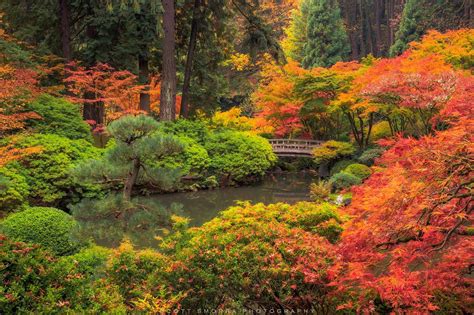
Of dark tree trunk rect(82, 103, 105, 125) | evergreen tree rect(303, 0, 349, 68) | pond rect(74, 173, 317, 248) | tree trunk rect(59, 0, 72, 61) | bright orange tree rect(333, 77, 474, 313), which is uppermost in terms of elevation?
evergreen tree rect(303, 0, 349, 68)

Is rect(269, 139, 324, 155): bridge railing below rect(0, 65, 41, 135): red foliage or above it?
below

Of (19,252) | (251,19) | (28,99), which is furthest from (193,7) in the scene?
(19,252)

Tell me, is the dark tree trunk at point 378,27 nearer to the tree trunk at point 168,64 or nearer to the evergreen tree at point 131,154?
the tree trunk at point 168,64

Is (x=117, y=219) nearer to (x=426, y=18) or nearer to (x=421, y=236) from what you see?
(x=421, y=236)

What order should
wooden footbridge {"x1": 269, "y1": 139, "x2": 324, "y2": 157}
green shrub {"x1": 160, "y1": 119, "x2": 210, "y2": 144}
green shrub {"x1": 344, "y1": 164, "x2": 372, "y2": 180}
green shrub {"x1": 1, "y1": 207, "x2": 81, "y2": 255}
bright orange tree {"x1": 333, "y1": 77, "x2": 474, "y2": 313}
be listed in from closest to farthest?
1. bright orange tree {"x1": 333, "y1": 77, "x2": 474, "y2": 313}
2. green shrub {"x1": 1, "y1": 207, "x2": 81, "y2": 255}
3. green shrub {"x1": 344, "y1": 164, "x2": 372, "y2": 180}
4. green shrub {"x1": 160, "y1": 119, "x2": 210, "y2": 144}
5. wooden footbridge {"x1": 269, "y1": 139, "x2": 324, "y2": 157}

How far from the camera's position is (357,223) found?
552 centimetres

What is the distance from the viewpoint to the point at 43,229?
23.5 feet

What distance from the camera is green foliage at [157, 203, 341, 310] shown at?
493 cm

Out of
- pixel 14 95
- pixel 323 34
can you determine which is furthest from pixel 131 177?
pixel 323 34

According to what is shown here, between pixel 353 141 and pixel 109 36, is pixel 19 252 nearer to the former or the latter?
pixel 109 36

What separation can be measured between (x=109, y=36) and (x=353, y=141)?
12552 millimetres

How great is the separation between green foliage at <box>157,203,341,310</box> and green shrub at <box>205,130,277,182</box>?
12.3 m

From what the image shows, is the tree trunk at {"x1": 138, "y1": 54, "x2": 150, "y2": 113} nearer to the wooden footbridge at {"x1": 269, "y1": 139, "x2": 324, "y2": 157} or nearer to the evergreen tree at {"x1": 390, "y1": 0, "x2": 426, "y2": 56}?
the wooden footbridge at {"x1": 269, "y1": 139, "x2": 324, "y2": 157}

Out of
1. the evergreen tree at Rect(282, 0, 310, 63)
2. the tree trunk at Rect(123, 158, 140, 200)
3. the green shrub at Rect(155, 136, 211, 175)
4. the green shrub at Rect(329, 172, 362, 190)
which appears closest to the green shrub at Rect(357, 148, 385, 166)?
the green shrub at Rect(329, 172, 362, 190)
